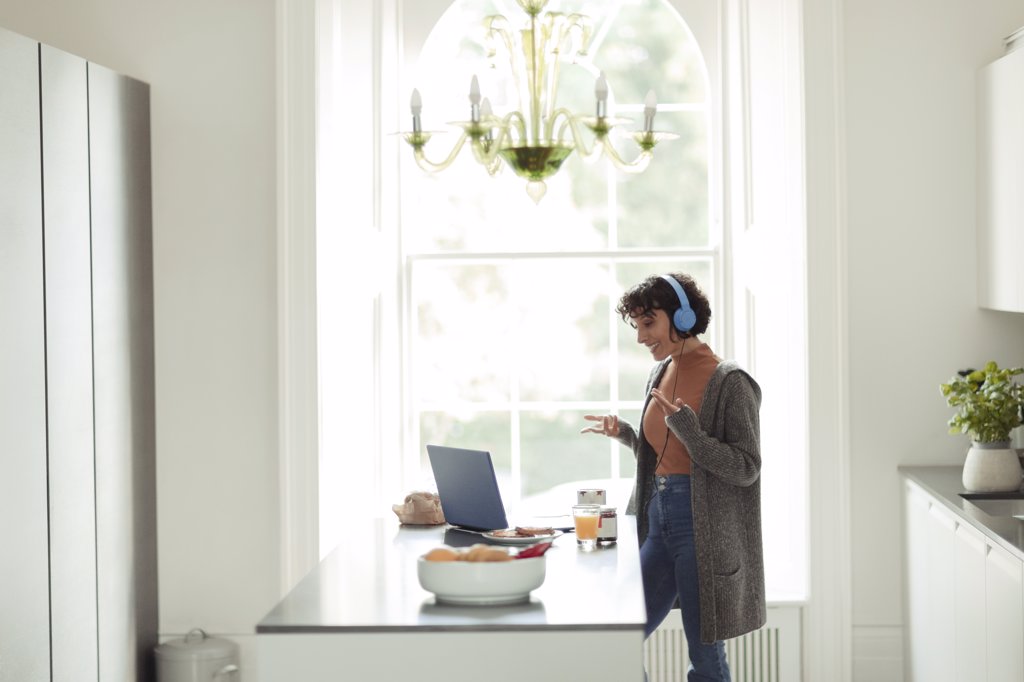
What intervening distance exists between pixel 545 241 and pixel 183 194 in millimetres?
1343

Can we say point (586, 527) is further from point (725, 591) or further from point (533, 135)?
point (533, 135)

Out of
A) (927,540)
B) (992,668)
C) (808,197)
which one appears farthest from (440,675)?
(808,197)

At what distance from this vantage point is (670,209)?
4.50m

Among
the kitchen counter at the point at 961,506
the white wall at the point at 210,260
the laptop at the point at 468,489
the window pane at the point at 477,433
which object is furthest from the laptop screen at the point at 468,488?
the window pane at the point at 477,433

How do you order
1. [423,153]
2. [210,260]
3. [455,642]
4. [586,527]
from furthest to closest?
1. [210,260]
2. [586,527]
3. [423,153]
4. [455,642]

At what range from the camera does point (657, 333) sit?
3.38m

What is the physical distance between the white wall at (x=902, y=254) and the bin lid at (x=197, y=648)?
2106 millimetres

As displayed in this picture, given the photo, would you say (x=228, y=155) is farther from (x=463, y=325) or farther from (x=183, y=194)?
(x=463, y=325)

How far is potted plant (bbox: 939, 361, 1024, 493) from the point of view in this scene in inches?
135

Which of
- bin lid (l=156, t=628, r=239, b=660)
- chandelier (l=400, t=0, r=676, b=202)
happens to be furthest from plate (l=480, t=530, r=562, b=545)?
bin lid (l=156, t=628, r=239, b=660)

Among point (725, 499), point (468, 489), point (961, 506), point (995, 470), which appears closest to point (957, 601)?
point (961, 506)

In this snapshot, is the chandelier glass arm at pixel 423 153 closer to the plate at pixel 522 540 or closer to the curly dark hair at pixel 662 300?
the curly dark hair at pixel 662 300

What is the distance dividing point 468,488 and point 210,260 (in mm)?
1470

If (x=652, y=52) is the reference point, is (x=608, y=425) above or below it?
below
